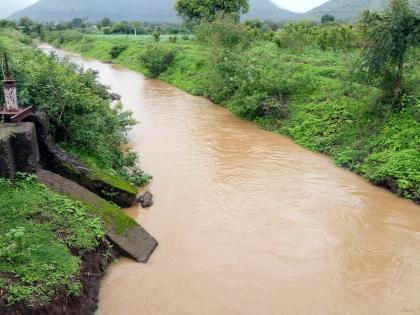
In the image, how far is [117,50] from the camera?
39750mm

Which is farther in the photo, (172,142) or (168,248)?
(172,142)

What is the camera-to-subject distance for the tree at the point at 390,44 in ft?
39.5

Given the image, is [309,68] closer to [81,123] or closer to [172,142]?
[172,142]

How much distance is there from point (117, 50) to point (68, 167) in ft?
110

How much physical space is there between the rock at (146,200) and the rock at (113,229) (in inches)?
62.6

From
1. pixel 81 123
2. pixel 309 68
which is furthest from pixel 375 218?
pixel 309 68

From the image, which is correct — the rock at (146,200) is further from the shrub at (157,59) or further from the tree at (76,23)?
the tree at (76,23)

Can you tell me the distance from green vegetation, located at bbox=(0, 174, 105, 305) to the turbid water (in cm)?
77

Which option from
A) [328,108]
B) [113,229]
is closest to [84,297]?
[113,229]

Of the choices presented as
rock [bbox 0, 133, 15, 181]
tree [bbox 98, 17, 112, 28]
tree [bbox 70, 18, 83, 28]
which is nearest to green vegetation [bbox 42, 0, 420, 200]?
rock [bbox 0, 133, 15, 181]

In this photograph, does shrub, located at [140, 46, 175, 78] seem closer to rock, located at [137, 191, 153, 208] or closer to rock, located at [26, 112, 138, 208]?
rock, located at [137, 191, 153, 208]

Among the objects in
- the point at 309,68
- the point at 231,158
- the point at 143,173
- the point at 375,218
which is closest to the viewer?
the point at 375,218

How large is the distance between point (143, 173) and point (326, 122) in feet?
22.0

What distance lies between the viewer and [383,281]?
7.04 m
